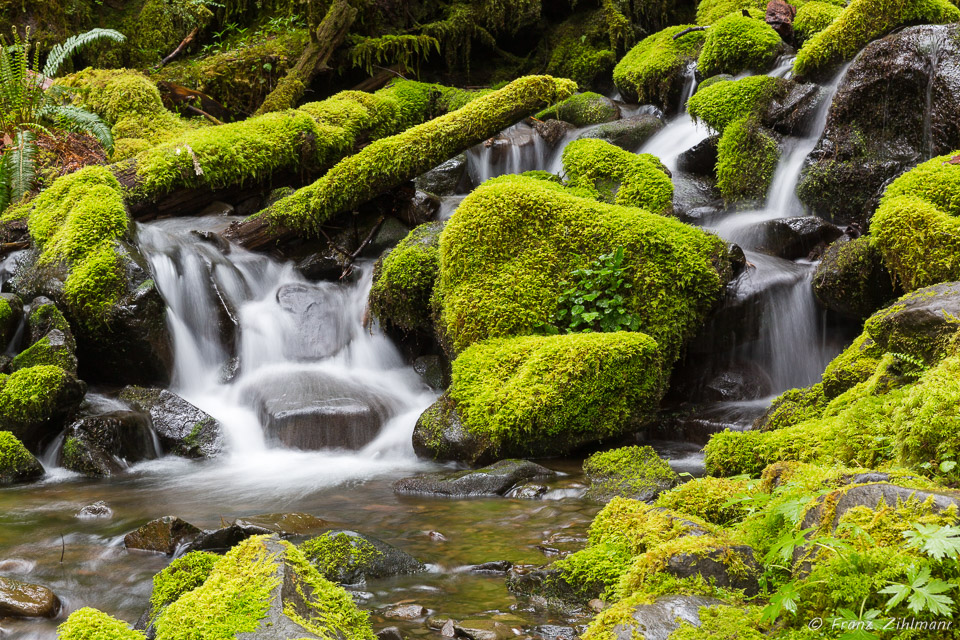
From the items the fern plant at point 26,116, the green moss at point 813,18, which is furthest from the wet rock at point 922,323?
the fern plant at point 26,116

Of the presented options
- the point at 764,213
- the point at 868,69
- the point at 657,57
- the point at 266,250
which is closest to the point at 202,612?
the point at 266,250

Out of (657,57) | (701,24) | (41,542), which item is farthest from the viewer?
(701,24)

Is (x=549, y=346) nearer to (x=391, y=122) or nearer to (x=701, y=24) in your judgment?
(x=391, y=122)

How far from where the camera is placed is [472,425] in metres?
5.94

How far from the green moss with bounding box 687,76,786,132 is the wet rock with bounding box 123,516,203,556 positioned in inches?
317

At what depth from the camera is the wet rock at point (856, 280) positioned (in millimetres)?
6246

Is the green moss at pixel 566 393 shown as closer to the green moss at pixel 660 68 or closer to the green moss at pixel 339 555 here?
the green moss at pixel 339 555

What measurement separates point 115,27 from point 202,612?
51.9 feet

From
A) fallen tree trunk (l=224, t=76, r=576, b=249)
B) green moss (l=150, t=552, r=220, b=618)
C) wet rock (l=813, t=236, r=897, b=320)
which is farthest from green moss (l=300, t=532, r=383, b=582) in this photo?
fallen tree trunk (l=224, t=76, r=576, b=249)

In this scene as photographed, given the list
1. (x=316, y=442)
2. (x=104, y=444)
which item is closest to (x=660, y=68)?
(x=316, y=442)

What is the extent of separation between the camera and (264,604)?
2.23 metres

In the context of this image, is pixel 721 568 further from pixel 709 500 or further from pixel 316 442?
pixel 316 442

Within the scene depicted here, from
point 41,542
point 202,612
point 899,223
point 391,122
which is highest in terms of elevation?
point 391,122

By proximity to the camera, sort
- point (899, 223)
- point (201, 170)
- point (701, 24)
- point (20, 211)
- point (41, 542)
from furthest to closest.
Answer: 1. point (701, 24)
2. point (201, 170)
3. point (20, 211)
4. point (899, 223)
5. point (41, 542)
